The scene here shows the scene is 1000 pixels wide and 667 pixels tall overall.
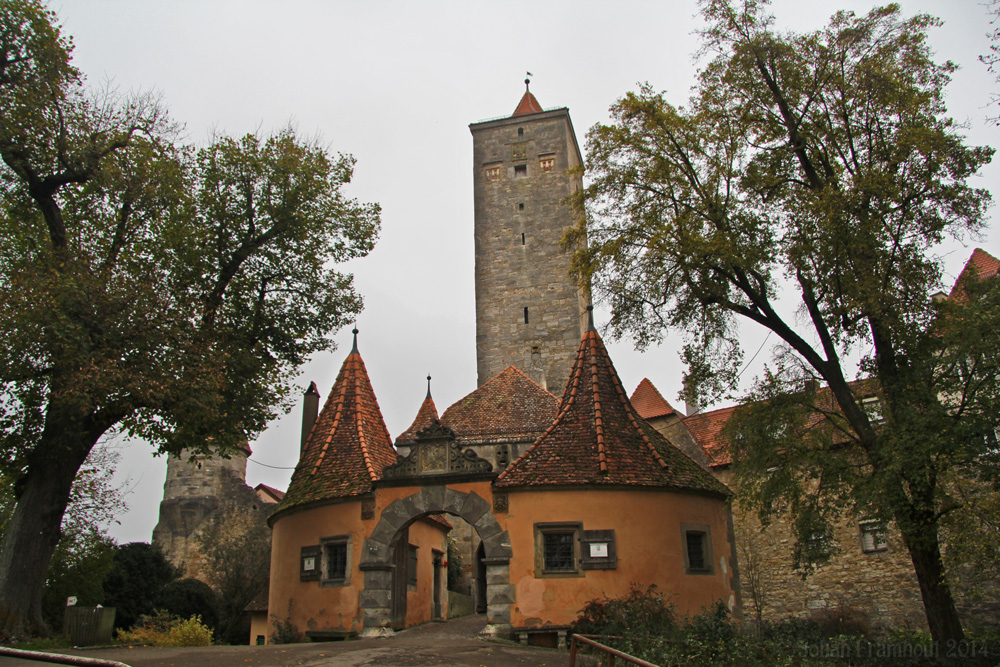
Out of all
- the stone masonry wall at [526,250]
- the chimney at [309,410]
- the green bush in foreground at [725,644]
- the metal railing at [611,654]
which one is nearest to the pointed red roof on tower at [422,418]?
the chimney at [309,410]

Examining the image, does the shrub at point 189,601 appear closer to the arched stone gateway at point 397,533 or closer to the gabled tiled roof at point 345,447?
the gabled tiled roof at point 345,447

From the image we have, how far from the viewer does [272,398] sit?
1536 cm

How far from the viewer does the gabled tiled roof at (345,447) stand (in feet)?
47.6

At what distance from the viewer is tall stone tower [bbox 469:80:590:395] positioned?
107ft

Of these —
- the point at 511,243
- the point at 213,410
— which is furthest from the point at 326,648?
the point at 511,243

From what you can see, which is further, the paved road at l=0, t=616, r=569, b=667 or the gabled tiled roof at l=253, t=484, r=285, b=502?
the gabled tiled roof at l=253, t=484, r=285, b=502

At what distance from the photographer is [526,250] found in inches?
1358

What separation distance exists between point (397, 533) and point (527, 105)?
3007 centimetres

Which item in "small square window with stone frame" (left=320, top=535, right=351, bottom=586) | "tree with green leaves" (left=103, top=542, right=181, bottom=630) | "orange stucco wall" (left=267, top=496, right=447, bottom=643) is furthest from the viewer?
"tree with green leaves" (left=103, top=542, right=181, bottom=630)

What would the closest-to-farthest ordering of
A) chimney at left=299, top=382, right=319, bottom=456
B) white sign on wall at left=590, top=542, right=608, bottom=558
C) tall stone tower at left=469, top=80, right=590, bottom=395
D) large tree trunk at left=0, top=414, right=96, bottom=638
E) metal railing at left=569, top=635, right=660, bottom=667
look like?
metal railing at left=569, top=635, right=660, bottom=667 → large tree trunk at left=0, top=414, right=96, bottom=638 → white sign on wall at left=590, top=542, right=608, bottom=558 → chimney at left=299, top=382, right=319, bottom=456 → tall stone tower at left=469, top=80, right=590, bottom=395

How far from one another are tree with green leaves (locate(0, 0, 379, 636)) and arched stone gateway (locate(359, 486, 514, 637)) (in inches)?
141

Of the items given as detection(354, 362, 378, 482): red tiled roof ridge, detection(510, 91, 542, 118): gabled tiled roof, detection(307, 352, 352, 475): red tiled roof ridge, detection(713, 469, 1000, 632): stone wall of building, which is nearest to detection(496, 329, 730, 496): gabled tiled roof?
detection(354, 362, 378, 482): red tiled roof ridge

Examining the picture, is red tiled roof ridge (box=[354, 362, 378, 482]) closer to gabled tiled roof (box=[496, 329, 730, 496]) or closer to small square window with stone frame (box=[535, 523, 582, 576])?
gabled tiled roof (box=[496, 329, 730, 496])

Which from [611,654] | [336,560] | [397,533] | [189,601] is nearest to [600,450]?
[397,533]
